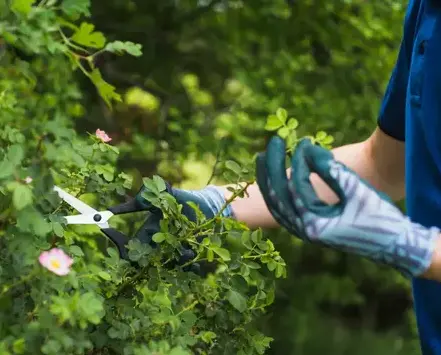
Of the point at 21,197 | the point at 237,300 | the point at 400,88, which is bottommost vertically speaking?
the point at 237,300

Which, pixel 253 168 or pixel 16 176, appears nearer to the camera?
pixel 16 176

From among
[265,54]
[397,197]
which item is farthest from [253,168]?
[265,54]

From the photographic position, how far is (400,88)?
4.60 ft

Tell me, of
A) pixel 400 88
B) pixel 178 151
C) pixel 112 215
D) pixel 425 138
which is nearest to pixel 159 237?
pixel 112 215

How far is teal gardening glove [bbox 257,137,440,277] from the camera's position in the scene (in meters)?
0.95

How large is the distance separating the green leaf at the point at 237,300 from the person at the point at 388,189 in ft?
0.41

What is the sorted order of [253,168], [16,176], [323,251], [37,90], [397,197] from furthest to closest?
1. [323,251]
2. [37,90]
3. [397,197]
4. [253,168]
5. [16,176]

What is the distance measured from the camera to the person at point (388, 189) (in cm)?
96

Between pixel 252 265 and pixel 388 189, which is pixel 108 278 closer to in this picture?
pixel 252 265

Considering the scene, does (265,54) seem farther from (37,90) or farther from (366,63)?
(37,90)

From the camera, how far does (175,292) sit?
3.54 feet

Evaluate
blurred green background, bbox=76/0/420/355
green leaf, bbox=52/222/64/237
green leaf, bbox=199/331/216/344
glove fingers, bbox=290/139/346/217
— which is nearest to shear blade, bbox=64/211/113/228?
green leaf, bbox=52/222/64/237

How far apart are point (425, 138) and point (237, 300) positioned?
0.37 meters

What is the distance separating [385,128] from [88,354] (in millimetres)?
698
